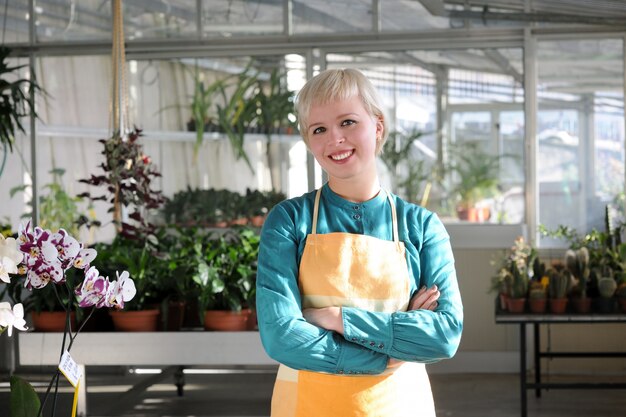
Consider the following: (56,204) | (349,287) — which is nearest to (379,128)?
(349,287)

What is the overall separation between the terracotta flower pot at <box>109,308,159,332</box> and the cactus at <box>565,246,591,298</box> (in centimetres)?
233

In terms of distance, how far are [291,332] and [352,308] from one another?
13 cm

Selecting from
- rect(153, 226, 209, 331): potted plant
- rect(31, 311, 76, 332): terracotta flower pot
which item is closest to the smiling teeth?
rect(153, 226, 209, 331): potted plant

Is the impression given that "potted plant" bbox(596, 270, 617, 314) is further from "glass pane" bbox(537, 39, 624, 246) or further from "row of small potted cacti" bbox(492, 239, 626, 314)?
"glass pane" bbox(537, 39, 624, 246)

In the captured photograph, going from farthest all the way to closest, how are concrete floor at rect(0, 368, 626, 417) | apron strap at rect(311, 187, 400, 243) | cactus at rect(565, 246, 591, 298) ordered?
concrete floor at rect(0, 368, 626, 417) < cactus at rect(565, 246, 591, 298) < apron strap at rect(311, 187, 400, 243)

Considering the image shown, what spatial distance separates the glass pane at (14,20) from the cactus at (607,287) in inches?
186

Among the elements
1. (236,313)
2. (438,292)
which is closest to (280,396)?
(438,292)

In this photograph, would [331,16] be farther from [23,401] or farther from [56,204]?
[23,401]

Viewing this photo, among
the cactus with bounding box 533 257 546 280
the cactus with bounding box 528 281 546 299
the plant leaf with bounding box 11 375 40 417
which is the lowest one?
the cactus with bounding box 528 281 546 299

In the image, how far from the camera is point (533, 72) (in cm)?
654

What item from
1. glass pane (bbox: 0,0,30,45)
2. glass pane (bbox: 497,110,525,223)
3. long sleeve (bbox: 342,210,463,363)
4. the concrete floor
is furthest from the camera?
glass pane (bbox: 0,0,30,45)

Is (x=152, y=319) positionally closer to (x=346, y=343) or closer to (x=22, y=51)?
(x=346, y=343)

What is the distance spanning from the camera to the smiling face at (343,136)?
5.94 feet

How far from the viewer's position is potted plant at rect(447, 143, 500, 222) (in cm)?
666
